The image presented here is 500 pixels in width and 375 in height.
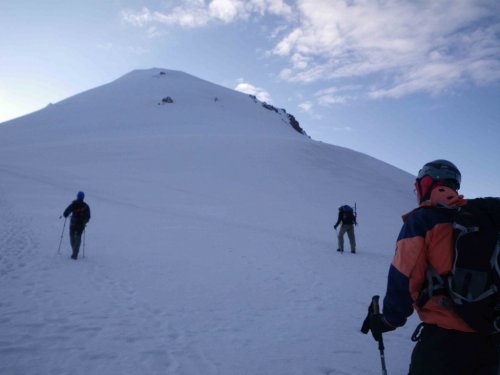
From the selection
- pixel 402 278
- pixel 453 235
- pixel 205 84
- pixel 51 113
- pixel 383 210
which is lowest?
pixel 402 278

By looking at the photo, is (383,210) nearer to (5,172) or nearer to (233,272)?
(233,272)

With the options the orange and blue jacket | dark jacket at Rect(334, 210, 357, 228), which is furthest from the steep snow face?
the orange and blue jacket

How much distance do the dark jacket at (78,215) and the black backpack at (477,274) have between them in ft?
35.1

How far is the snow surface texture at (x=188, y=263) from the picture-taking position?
4816 millimetres

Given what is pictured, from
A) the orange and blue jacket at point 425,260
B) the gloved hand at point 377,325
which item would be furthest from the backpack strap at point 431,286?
the gloved hand at point 377,325

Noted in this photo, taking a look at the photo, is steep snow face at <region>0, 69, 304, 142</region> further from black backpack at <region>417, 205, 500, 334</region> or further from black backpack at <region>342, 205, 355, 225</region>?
black backpack at <region>417, 205, 500, 334</region>

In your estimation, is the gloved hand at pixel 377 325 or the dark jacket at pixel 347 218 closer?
the gloved hand at pixel 377 325

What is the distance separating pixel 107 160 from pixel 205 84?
66.4 meters

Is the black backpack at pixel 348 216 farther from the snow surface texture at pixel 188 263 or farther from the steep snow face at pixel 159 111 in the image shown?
the steep snow face at pixel 159 111

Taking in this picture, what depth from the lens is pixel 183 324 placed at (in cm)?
588

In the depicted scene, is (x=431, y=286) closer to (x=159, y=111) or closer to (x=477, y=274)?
(x=477, y=274)

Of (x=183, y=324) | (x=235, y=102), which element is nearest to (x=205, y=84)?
(x=235, y=102)

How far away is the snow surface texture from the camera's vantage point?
4.82m

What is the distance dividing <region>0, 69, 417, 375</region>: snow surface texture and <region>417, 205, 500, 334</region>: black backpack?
2734mm
